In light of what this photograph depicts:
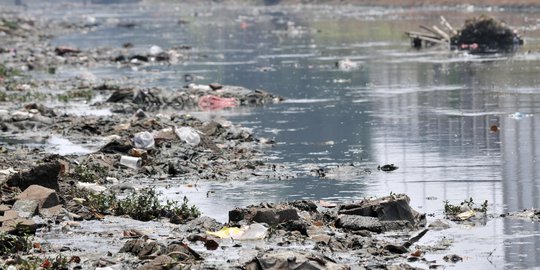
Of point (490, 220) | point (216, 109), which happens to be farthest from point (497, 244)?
point (216, 109)

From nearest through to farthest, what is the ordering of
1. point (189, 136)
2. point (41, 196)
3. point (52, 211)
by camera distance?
point (52, 211)
point (41, 196)
point (189, 136)

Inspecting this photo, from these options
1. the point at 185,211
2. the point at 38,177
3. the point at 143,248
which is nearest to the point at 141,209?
the point at 185,211

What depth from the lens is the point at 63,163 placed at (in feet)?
55.1

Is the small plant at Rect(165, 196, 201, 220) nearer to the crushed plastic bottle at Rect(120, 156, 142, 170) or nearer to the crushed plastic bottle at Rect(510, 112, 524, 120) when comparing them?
the crushed plastic bottle at Rect(120, 156, 142, 170)

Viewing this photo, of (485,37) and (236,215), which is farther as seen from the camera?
(485,37)

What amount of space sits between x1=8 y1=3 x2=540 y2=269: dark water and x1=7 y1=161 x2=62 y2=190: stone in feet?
6.31

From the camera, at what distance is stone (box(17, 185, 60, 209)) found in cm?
1367

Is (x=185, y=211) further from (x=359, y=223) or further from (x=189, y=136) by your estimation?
(x=189, y=136)

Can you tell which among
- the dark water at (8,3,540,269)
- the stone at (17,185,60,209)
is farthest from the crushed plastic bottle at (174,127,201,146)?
the stone at (17,185,60,209)

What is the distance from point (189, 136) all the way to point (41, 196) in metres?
6.55

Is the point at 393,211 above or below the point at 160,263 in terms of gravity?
below

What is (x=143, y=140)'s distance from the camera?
19375 mm

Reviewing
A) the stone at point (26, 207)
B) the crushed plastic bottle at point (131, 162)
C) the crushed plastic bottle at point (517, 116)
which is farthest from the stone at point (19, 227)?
the crushed plastic bottle at point (517, 116)

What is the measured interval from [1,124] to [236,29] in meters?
52.7
